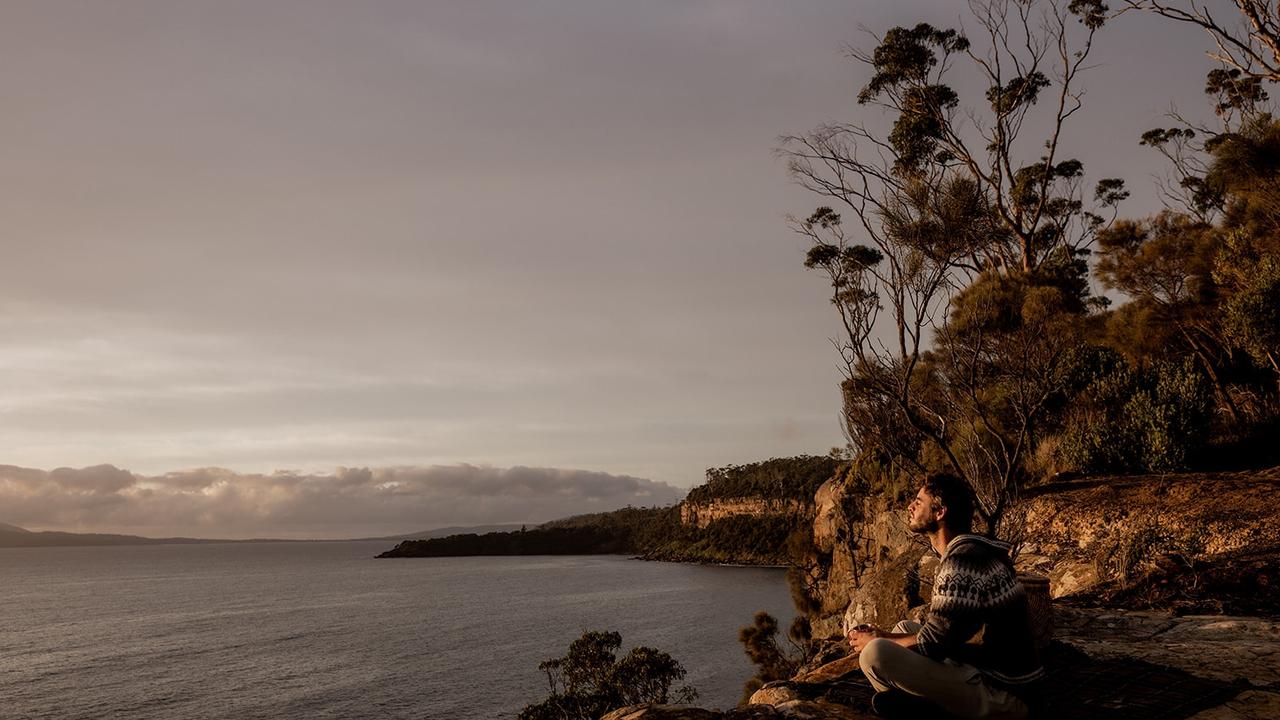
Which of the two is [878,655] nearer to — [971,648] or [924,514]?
[971,648]

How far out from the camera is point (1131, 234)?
23875 millimetres

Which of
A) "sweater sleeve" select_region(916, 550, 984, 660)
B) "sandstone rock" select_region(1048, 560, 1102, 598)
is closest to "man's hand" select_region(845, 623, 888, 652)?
"sweater sleeve" select_region(916, 550, 984, 660)

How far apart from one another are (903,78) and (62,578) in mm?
205861

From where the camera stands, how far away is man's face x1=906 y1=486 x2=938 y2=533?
414 cm

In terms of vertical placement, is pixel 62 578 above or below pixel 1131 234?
below

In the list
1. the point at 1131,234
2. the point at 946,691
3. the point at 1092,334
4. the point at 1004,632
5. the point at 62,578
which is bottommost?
the point at 62,578

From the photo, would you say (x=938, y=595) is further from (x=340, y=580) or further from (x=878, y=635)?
(x=340, y=580)

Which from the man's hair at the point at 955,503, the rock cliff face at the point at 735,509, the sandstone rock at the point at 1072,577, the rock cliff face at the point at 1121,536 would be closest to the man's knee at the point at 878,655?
the man's hair at the point at 955,503

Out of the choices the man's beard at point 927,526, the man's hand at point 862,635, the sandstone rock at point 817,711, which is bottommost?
the sandstone rock at point 817,711

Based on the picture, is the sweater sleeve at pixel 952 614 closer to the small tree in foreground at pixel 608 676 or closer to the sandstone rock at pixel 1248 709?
the sandstone rock at pixel 1248 709

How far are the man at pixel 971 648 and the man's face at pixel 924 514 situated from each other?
0.53 ft

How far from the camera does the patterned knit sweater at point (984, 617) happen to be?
Answer: 3.81 m

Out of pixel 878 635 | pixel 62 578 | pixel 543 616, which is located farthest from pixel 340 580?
pixel 878 635

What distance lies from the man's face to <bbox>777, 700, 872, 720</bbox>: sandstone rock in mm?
1384
